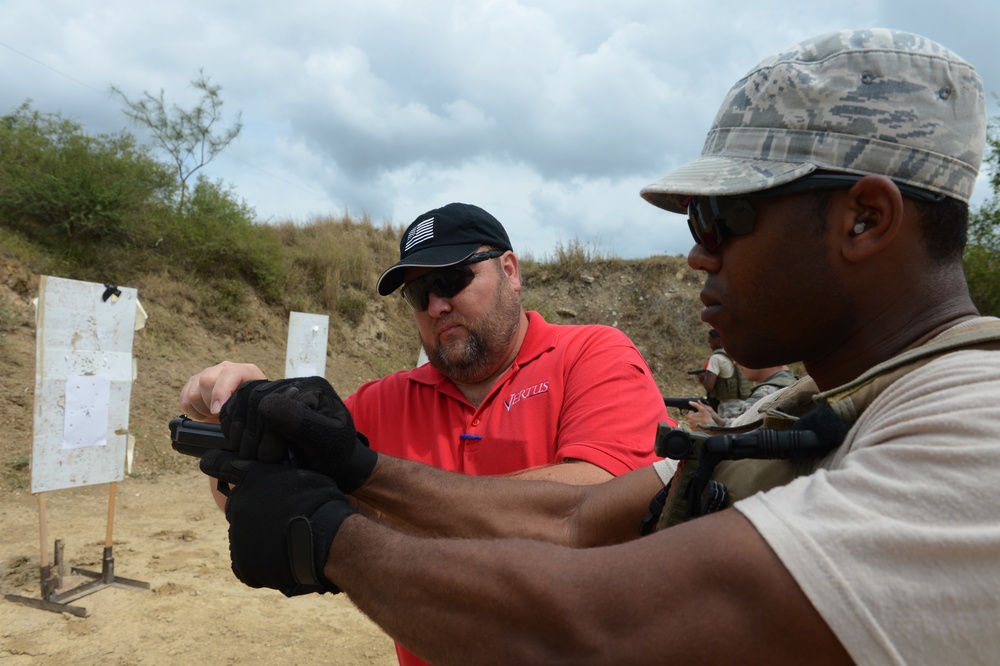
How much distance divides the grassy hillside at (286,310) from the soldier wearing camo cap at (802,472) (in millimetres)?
8635

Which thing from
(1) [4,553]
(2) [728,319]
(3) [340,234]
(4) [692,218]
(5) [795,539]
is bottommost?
(1) [4,553]

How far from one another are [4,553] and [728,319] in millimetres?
7145

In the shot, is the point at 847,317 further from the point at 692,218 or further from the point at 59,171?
the point at 59,171

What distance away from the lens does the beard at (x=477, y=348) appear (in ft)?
7.98

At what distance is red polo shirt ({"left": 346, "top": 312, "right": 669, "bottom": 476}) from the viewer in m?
2.02

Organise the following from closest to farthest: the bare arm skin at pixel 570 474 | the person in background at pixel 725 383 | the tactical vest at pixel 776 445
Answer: the tactical vest at pixel 776 445, the bare arm skin at pixel 570 474, the person in background at pixel 725 383

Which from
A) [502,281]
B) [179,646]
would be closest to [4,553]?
[179,646]

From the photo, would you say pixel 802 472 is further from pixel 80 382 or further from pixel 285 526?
pixel 80 382

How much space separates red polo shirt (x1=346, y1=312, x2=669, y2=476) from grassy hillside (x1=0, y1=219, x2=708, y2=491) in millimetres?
7434

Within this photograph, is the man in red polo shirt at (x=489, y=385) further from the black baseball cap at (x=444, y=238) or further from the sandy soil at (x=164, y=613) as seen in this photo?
the sandy soil at (x=164, y=613)

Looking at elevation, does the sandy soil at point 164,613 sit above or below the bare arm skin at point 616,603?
below

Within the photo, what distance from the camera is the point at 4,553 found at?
238 inches

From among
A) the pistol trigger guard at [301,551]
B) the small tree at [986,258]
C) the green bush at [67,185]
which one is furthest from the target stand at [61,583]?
the small tree at [986,258]

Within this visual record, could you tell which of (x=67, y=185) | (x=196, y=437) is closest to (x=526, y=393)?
(x=196, y=437)
